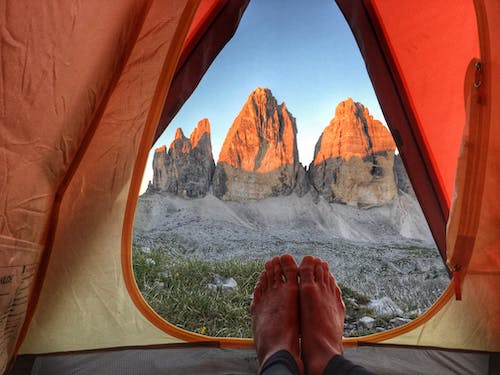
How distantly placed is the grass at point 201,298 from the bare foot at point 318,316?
Answer: 76 cm

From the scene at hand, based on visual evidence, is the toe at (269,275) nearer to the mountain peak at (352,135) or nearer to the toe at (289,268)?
the toe at (289,268)

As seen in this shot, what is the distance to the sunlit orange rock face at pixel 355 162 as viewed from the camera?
15.0 meters

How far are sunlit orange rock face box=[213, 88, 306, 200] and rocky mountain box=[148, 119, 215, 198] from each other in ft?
2.52

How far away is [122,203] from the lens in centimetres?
65

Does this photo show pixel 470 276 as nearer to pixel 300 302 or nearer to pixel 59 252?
pixel 300 302

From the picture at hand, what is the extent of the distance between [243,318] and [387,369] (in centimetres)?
115

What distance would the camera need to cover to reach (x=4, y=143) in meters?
0.32

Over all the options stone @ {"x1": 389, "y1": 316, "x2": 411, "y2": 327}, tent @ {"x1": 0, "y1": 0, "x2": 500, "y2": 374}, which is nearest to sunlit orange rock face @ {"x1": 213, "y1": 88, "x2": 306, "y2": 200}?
stone @ {"x1": 389, "y1": 316, "x2": 411, "y2": 327}

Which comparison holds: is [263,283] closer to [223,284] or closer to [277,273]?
[277,273]

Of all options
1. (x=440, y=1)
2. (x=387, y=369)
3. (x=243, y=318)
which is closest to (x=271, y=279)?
(x=387, y=369)

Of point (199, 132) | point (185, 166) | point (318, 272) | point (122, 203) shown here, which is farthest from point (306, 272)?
point (199, 132)

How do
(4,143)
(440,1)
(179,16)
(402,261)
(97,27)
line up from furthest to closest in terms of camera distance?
1. (402,261)
2. (440,1)
3. (179,16)
4. (97,27)
5. (4,143)

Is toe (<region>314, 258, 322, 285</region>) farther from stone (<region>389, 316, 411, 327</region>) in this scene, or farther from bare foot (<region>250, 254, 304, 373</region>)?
stone (<region>389, 316, 411, 327</region>)

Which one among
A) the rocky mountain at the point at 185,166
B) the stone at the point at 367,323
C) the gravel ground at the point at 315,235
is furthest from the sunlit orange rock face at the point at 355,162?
the stone at the point at 367,323
